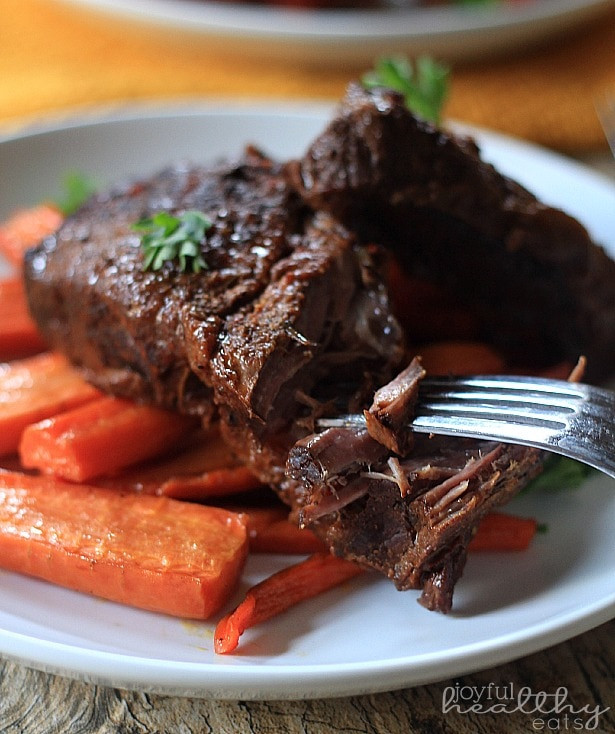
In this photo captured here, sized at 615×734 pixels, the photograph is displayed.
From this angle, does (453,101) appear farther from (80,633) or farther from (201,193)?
(80,633)

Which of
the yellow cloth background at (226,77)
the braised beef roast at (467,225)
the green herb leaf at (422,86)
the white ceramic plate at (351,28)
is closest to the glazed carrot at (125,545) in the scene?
the braised beef roast at (467,225)

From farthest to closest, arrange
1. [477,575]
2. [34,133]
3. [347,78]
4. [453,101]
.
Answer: [347,78], [453,101], [34,133], [477,575]

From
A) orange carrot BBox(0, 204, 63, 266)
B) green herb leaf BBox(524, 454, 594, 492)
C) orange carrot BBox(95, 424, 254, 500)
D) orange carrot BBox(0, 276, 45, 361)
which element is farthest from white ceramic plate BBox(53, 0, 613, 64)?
green herb leaf BBox(524, 454, 594, 492)

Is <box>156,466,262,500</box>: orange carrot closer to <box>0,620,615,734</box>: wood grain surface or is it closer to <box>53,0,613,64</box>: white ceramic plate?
<box>0,620,615,734</box>: wood grain surface

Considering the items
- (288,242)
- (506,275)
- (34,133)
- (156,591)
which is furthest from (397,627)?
(34,133)

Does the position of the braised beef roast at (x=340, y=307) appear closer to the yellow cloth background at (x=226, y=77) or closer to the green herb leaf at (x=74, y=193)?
the green herb leaf at (x=74, y=193)

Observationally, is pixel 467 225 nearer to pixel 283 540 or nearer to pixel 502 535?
pixel 502 535
